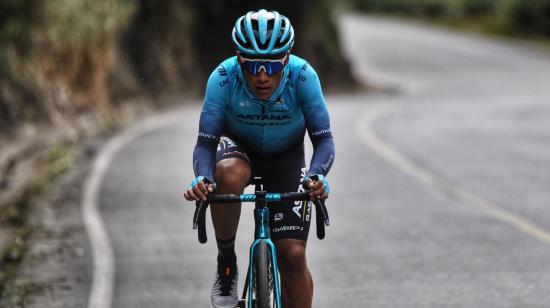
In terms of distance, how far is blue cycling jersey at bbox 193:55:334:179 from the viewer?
5.77 meters

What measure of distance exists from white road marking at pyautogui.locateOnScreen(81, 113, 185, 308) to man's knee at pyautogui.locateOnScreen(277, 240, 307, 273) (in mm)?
2963

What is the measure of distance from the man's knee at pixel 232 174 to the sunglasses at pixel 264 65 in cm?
58

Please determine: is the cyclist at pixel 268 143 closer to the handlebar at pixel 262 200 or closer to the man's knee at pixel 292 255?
the man's knee at pixel 292 255

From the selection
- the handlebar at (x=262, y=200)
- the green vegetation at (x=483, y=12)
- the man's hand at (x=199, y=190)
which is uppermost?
the man's hand at (x=199, y=190)

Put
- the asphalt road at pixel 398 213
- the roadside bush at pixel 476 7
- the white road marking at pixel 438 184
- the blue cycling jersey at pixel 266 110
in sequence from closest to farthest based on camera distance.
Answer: the blue cycling jersey at pixel 266 110 → the asphalt road at pixel 398 213 → the white road marking at pixel 438 184 → the roadside bush at pixel 476 7

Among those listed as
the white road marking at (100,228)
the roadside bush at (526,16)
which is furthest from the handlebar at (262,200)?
the roadside bush at (526,16)

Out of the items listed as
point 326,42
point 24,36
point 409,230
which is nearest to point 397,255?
point 409,230

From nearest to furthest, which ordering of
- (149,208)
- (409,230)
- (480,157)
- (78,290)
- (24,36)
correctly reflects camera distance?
(78,290) < (409,230) < (149,208) < (480,157) < (24,36)

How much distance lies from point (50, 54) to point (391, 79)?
57.3ft

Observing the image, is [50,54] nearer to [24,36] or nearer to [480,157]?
[24,36]

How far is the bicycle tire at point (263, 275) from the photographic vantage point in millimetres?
5445

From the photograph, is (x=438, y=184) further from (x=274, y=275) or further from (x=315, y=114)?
(x=274, y=275)

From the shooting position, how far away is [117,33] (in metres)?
24.3

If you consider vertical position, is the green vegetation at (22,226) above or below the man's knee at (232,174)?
below
